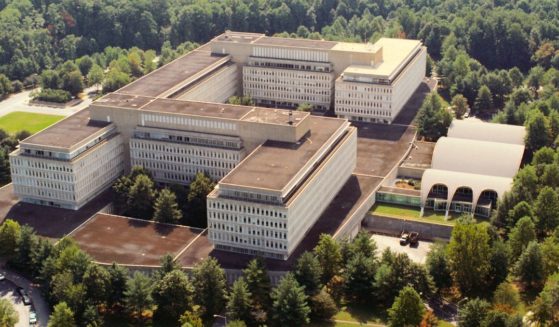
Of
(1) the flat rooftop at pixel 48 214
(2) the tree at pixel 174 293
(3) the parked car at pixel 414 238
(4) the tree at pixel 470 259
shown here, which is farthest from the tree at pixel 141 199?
(4) the tree at pixel 470 259

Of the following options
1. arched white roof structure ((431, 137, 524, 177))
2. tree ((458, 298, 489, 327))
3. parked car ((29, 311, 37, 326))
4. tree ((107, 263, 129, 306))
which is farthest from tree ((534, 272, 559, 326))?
parked car ((29, 311, 37, 326))

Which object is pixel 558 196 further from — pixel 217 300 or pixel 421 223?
pixel 217 300

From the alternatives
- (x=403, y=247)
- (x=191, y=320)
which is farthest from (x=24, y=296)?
(x=403, y=247)

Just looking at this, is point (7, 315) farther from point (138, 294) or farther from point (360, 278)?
point (360, 278)

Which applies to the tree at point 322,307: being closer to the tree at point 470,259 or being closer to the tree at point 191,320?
the tree at point 191,320

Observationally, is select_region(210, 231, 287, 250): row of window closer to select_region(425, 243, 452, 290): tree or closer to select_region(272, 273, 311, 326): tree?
select_region(272, 273, 311, 326): tree
